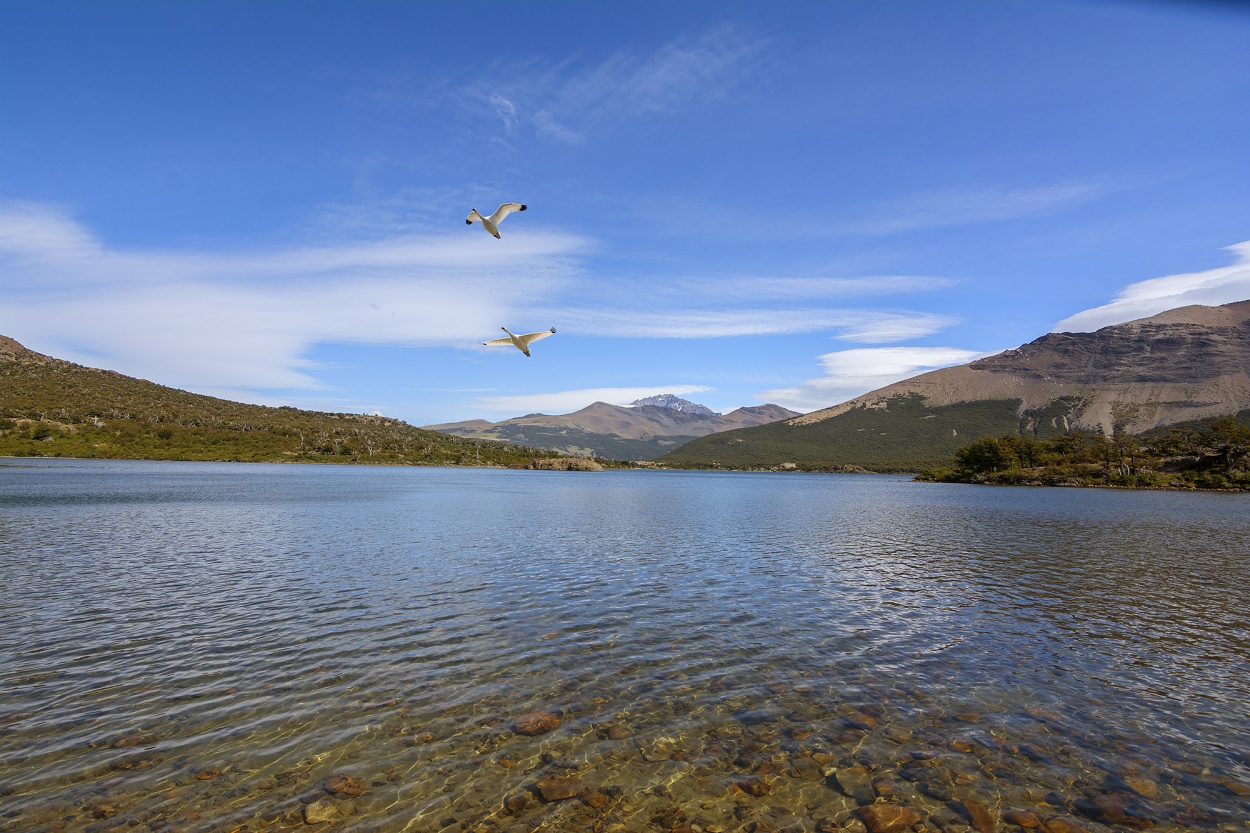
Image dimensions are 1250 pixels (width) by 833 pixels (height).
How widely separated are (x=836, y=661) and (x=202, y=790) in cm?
1487

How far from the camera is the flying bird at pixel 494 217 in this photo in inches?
869

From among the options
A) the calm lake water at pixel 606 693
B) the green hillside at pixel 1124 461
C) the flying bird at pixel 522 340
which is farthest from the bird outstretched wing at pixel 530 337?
the green hillside at pixel 1124 461

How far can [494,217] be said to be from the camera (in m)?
23.2

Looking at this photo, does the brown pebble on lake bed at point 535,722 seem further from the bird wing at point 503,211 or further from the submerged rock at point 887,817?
the bird wing at point 503,211

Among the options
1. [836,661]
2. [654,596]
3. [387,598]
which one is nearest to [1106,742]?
[836,661]

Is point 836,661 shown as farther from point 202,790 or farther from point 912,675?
point 202,790

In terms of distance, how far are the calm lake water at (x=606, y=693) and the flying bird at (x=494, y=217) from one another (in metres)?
14.3

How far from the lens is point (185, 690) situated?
13930mm

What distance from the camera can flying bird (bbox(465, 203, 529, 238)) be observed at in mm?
22062

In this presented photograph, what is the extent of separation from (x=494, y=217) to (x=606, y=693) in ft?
57.6

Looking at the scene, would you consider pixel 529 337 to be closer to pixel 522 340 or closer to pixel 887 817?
pixel 522 340

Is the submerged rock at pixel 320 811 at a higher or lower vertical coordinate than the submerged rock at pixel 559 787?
higher

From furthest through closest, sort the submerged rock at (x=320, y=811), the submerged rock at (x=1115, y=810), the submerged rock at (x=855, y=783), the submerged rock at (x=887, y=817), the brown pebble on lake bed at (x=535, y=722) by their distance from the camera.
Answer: the brown pebble on lake bed at (x=535, y=722) < the submerged rock at (x=855, y=783) < the submerged rock at (x=1115, y=810) < the submerged rock at (x=887, y=817) < the submerged rock at (x=320, y=811)

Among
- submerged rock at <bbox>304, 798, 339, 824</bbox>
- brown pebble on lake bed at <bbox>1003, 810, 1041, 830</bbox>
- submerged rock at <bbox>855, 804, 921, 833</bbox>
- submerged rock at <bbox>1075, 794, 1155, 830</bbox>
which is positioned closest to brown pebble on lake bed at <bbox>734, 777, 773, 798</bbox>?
submerged rock at <bbox>855, 804, 921, 833</bbox>
